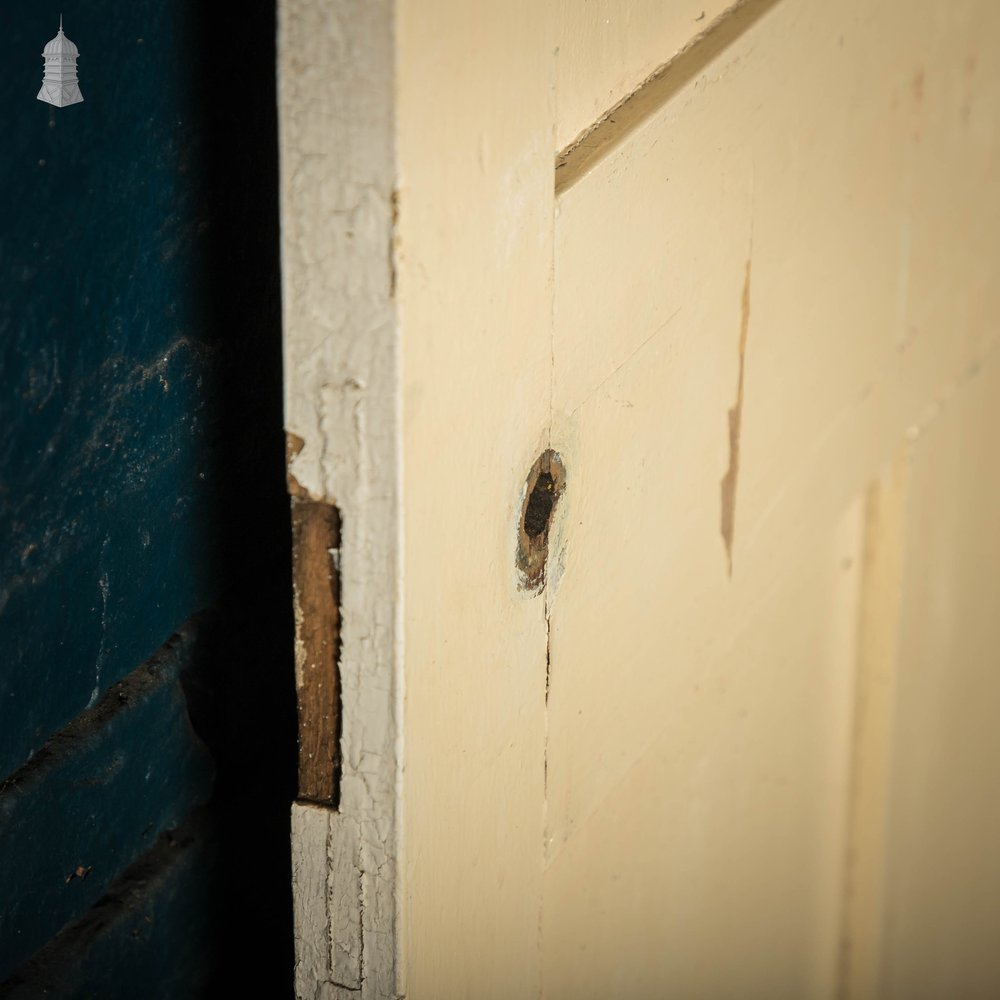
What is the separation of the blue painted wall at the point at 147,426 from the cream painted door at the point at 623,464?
0.31m

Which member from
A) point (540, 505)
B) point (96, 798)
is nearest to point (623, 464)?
point (540, 505)

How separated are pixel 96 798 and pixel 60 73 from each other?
0.49 metres

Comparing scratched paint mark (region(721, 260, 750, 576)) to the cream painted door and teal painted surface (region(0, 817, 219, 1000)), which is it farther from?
teal painted surface (region(0, 817, 219, 1000))

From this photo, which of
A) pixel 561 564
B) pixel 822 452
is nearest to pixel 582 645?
pixel 561 564

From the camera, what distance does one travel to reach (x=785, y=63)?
721mm

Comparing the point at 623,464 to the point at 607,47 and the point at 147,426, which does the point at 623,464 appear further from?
the point at 147,426

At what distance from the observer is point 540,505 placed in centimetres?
60

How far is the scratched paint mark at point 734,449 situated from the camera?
76 cm

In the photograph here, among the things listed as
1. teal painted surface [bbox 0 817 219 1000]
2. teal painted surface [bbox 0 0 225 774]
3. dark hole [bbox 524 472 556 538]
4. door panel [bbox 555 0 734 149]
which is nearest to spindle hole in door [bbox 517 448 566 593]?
dark hole [bbox 524 472 556 538]

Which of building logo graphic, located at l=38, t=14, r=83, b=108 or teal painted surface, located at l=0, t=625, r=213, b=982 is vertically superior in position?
building logo graphic, located at l=38, t=14, r=83, b=108

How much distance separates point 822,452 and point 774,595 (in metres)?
0.12

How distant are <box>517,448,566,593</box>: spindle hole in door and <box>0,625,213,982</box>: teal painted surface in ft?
1.30

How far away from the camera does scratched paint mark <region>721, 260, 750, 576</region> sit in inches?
30.1

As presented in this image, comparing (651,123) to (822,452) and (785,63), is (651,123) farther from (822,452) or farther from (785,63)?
(822,452)
